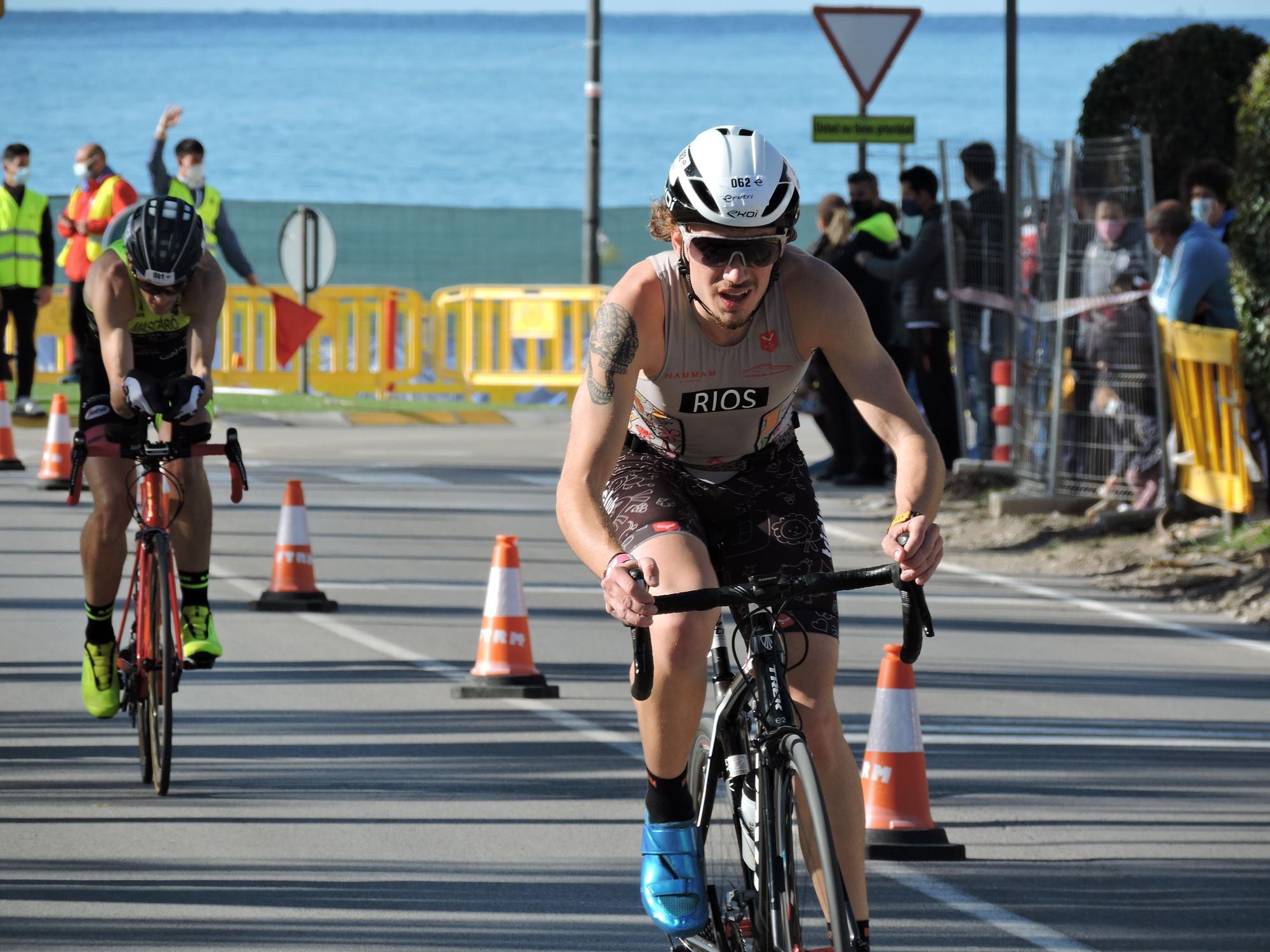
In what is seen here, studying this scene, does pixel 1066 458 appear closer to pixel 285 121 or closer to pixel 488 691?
pixel 488 691

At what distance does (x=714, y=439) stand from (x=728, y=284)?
1.58ft

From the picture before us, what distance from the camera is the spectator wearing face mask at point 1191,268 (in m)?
13.6

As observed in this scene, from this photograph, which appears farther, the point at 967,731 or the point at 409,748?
the point at 967,731

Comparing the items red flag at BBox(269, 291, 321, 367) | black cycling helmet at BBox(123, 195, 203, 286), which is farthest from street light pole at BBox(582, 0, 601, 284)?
black cycling helmet at BBox(123, 195, 203, 286)

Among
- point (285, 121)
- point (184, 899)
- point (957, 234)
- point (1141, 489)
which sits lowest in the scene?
point (184, 899)

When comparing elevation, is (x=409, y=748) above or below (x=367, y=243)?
below

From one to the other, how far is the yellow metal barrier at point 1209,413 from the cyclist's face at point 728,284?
8.54 meters

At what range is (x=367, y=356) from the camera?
28234 millimetres

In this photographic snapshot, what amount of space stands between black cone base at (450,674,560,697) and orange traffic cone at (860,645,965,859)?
107 inches

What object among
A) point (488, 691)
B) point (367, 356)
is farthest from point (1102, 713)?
point (367, 356)

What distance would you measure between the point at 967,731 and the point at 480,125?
135977 mm

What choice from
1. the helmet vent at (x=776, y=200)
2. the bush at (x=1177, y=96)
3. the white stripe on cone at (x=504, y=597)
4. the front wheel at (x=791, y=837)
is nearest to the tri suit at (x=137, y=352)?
the white stripe on cone at (x=504, y=597)

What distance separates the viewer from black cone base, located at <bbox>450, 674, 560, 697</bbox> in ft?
31.4

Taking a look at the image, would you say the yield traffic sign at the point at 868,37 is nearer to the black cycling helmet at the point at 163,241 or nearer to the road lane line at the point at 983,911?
the black cycling helmet at the point at 163,241
